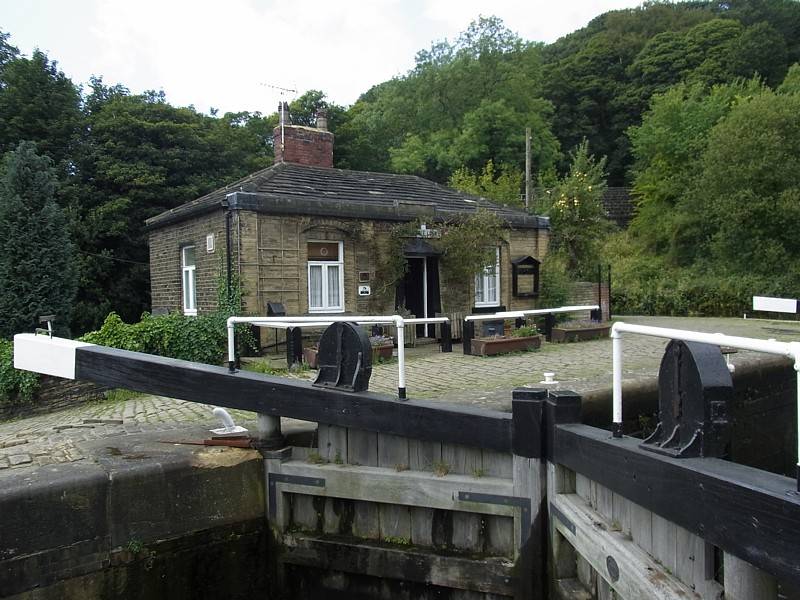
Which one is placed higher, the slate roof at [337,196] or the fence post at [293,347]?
the slate roof at [337,196]

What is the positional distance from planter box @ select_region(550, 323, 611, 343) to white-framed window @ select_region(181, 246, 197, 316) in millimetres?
8502

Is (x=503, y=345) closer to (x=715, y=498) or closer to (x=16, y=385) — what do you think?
(x=16, y=385)

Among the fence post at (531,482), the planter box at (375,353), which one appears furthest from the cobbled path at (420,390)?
the fence post at (531,482)

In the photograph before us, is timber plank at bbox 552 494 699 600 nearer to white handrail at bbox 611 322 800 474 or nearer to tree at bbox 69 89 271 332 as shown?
white handrail at bbox 611 322 800 474

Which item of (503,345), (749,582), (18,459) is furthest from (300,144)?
(749,582)

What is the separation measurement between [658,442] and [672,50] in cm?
4868

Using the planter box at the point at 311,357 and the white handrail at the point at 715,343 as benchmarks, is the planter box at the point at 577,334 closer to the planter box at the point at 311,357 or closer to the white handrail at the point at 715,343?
the planter box at the point at 311,357

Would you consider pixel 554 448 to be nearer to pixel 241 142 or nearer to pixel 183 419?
pixel 183 419

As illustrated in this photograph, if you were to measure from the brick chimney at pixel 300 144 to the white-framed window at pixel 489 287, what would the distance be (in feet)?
17.8

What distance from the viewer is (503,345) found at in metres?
11.1

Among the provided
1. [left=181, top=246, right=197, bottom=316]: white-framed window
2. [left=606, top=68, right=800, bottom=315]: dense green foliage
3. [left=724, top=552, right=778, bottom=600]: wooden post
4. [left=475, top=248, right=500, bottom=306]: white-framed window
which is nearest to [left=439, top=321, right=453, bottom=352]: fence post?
[left=475, top=248, right=500, bottom=306]: white-framed window

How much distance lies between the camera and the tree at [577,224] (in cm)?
1831

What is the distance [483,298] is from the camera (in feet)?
49.3

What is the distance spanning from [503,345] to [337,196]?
200 inches
